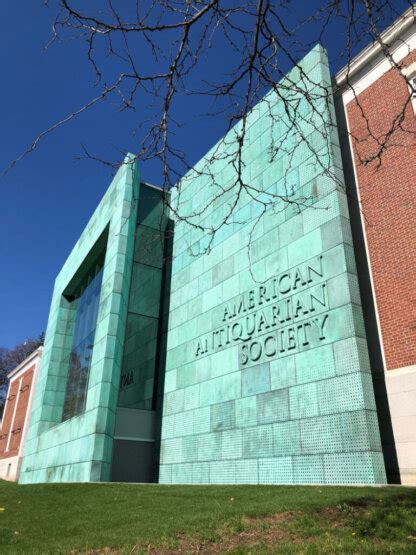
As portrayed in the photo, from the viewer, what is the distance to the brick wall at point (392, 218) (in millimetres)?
12000

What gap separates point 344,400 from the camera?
11328 millimetres

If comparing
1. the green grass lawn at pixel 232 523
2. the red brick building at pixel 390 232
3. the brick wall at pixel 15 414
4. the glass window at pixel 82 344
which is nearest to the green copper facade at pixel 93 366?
the glass window at pixel 82 344

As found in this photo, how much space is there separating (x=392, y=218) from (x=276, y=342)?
4.65 meters

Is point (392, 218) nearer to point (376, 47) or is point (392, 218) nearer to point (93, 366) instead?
point (376, 47)

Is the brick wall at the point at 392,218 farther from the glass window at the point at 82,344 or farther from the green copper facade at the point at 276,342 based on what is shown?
the glass window at the point at 82,344

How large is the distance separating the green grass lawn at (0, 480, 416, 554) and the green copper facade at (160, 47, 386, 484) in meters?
2.38

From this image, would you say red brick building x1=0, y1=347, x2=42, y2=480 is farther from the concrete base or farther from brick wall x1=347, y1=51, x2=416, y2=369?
the concrete base

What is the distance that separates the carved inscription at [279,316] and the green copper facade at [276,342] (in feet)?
0.12

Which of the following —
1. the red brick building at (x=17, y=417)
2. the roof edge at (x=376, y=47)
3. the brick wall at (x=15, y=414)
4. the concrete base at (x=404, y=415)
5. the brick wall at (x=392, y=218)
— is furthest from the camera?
the brick wall at (x=15, y=414)

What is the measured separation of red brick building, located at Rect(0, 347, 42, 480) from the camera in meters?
35.6

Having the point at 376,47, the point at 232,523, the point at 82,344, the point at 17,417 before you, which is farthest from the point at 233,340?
the point at 17,417

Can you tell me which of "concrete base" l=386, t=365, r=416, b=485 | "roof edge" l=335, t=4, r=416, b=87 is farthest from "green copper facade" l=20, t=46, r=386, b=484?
"roof edge" l=335, t=4, r=416, b=87

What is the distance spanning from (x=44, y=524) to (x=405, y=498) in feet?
20.2

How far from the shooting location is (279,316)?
13.9 metres
